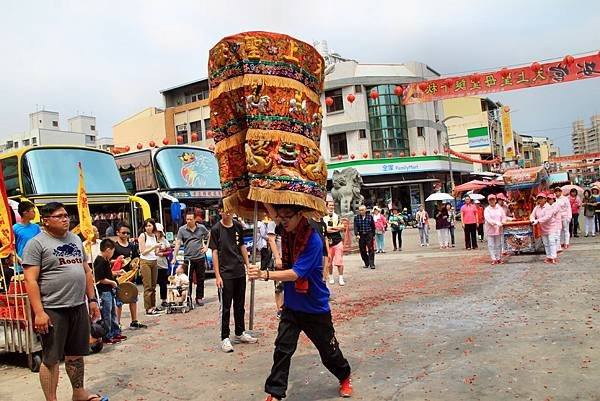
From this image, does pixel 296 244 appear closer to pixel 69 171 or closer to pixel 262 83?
pixel 262 83

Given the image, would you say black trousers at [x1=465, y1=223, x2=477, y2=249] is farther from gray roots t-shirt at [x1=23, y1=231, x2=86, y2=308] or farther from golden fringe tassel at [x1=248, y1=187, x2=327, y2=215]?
gray roots t-shirt at [x1=23, y1=231, x2=86, y2=308]

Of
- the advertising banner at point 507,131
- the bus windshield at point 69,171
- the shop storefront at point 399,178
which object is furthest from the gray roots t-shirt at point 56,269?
the advertising banner at point 507,131

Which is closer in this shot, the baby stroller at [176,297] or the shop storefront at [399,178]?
the baby stroller at [176,297]

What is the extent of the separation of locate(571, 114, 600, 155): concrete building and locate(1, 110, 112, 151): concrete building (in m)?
129

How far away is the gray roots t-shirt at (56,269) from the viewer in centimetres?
417

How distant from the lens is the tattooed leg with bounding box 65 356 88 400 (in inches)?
171

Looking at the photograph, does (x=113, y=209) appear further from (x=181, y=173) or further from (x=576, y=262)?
(x=576, y=262)

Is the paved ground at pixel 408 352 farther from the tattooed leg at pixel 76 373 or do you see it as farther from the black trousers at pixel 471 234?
the black trousers at pixel 471 234

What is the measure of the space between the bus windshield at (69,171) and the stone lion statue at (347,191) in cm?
1177

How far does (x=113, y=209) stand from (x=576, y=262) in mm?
11565

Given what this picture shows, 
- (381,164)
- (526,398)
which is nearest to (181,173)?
(526,398)

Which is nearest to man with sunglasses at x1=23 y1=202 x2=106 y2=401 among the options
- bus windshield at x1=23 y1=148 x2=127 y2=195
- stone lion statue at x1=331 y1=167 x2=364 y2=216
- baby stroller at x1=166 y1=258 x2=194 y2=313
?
baby stroller at x1=166 y1=258 x2=194 y2=313

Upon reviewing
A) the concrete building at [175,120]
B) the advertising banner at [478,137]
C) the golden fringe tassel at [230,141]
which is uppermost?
the concrete building at [175,120]

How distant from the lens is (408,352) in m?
5.33
